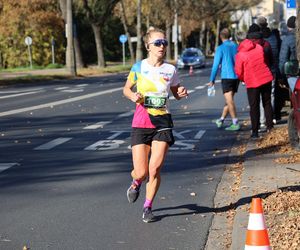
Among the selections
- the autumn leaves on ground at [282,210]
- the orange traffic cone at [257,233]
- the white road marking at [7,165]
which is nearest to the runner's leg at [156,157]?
the autumn leaves on ground at [282,210]

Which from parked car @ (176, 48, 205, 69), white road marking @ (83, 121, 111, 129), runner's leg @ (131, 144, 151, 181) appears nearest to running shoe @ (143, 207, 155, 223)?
runner's leg @ (131, 144, 151, 181)

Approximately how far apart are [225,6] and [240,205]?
7260cm

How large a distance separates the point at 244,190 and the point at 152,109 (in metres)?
1.73

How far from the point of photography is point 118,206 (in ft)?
23.2

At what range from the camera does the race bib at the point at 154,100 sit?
6.26 meters

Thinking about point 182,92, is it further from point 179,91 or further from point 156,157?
point 156,157

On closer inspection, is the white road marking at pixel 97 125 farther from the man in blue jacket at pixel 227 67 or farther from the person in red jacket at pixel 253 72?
the person in red jacket at pixel 253 72

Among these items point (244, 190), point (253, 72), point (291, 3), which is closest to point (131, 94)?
point (244, 190)

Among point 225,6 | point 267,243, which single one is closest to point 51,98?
point 267,243

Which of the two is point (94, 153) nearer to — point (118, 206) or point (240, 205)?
point (118, 206)

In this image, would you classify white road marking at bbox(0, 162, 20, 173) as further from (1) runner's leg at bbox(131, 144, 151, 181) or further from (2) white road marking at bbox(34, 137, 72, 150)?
(1) runner's leg at bbox(131, 144, 151, 181)

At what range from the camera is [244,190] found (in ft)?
24.3

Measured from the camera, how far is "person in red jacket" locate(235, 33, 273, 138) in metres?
11.7

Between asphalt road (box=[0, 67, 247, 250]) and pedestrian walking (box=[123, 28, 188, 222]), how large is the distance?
1.73 feet
